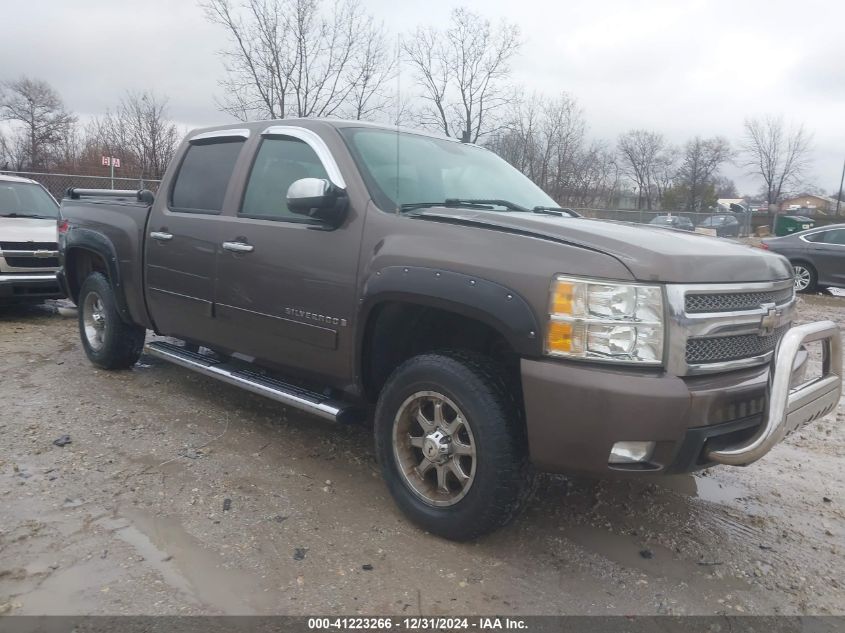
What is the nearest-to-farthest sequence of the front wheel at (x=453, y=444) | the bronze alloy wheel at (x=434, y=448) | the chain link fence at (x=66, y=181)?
the front wheel at (x=453, y=444)
the bronze alloy wheel at (x=434, y=448)
the chain link fence at (x=66, y=181)

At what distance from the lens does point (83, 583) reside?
2.76 metres

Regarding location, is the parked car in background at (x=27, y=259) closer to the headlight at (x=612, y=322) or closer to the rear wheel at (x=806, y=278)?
the headlight at (x=612, y=322)

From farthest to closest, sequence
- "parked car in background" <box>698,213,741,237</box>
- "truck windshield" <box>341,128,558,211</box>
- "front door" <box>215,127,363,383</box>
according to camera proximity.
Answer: "parked car in background" <box>698,213,741,237</box> < "truck windshield" <box>341,128,558,211</box> < "front door" <box>215,127,363,383</box>

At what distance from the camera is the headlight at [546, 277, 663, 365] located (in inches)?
104

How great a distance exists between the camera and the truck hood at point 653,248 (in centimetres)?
268

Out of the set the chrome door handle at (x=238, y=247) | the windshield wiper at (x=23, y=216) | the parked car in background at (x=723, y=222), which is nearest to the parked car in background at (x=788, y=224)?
the parked car in background at (x=723, y=222)

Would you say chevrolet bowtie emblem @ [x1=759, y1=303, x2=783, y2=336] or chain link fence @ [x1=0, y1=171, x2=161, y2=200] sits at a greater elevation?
chain link fence @ [x1=0, y1=171, x2=161, y2=200]

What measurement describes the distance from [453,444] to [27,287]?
22.1 feet

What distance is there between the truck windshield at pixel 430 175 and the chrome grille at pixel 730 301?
4.50ft

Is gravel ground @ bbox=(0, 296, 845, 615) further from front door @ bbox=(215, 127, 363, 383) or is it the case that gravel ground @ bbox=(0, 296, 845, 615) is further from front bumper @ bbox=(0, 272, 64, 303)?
front bumper @ bbox=(0, 272, 64, 303)

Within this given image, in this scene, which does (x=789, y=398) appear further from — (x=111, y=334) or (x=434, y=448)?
(x=111, y=334)

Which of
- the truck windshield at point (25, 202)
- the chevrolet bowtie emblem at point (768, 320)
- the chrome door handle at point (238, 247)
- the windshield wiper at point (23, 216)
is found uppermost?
the truck windshield at point (25, 202)

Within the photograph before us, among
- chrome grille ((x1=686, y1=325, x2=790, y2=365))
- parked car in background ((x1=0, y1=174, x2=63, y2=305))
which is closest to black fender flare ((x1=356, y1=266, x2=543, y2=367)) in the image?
chrome grille ((x1=686, y1=325, x2=790, y2=365))

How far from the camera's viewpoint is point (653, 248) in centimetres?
276
